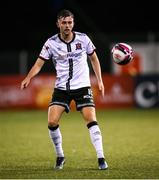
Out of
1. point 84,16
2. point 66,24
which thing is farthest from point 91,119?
point 84,16

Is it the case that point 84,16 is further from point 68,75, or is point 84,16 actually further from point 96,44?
point 68,75

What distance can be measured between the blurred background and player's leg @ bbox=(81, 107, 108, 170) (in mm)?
13640

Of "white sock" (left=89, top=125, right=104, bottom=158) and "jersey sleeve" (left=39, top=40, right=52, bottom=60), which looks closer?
"white sock" (left=89, top=125, right=104, bottom=158)

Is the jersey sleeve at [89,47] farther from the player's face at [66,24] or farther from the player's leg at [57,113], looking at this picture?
the player's leg at [57,113]

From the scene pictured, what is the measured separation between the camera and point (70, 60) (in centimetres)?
1007

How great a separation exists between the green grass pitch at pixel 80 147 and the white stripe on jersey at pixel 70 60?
1.33 meters

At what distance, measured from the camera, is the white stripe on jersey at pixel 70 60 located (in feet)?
33.0

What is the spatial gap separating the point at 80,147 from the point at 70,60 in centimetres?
335

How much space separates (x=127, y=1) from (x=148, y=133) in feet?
65.4

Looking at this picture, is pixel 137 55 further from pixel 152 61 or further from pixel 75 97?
pixel 75 97

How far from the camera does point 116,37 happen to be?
90.4 ft

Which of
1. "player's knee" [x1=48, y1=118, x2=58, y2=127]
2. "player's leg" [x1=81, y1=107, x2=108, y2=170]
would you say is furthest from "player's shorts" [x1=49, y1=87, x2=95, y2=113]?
"player's knee" [x1=48, y1=118, x2=58, y2=127]

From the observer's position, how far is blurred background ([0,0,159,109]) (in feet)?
78.6

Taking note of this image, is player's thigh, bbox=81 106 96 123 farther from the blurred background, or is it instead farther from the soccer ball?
the blurred background
